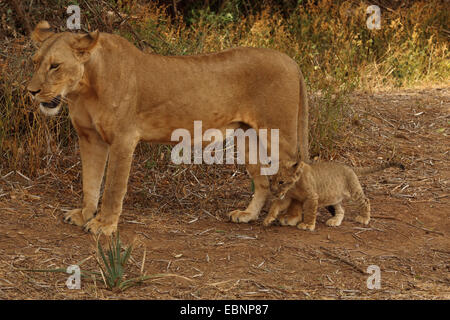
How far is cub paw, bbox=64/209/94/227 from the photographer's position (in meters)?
4.53

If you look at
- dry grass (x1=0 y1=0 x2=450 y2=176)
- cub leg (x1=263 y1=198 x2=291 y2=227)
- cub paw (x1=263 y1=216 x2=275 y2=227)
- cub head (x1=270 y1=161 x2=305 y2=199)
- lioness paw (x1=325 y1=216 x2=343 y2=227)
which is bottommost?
lioness paw (x1=325 y1=216 x2=343 y2=227)

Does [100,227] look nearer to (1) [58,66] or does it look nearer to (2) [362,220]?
(1) [58,66]

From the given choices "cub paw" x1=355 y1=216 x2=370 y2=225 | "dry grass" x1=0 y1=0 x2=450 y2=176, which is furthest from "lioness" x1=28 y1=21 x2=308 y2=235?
"dry grass" x1=0 y1=0 x2=450 y2=176

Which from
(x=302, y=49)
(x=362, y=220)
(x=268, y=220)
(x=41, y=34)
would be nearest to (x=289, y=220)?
(x=268, y=220)

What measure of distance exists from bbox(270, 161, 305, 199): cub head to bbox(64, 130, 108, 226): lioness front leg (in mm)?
1180

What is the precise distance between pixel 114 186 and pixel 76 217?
450mm

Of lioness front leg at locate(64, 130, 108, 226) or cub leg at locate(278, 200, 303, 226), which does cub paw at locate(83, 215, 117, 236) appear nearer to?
lioness front leg at locate(64, 130, 108, 226)

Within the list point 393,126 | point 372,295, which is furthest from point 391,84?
point 372,295

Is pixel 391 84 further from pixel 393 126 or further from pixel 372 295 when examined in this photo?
pixel 372 295

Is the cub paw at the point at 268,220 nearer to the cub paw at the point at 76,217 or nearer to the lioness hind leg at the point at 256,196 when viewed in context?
the lioness hind leg at the point at 256,196

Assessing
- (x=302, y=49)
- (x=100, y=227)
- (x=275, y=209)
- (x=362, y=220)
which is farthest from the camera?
(x=302, y=49)

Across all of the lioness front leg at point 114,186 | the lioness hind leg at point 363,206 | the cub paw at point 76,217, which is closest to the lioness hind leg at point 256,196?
the lioness hind leg at point 363,206

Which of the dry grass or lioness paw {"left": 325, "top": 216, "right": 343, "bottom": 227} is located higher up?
the dry grass

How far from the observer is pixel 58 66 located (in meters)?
3.95
